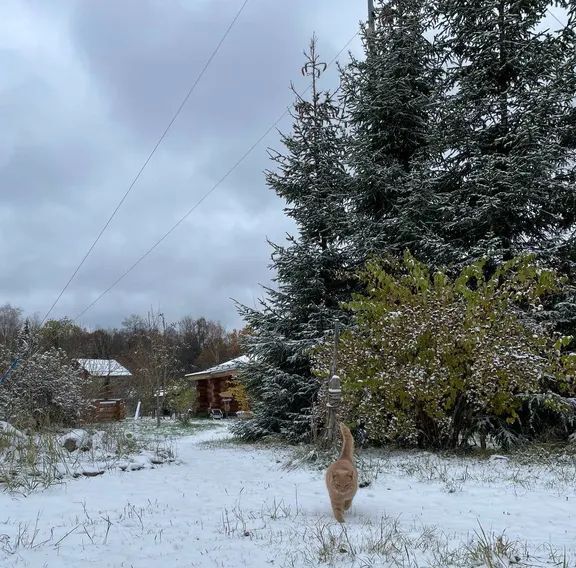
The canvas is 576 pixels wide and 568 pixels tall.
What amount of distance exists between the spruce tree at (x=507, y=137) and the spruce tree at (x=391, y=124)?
0.72 meters

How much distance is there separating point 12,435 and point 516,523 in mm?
7486

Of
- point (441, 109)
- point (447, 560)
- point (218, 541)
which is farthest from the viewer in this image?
point (441, 109)

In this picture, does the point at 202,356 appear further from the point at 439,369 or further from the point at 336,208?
the point at 439,369

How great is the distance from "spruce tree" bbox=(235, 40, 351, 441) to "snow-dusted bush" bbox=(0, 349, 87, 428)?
478 cm

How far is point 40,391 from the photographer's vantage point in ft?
44.9

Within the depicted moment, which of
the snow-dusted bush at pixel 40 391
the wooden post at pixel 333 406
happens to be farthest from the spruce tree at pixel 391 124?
the snow-dusted bush at pixel 40 391

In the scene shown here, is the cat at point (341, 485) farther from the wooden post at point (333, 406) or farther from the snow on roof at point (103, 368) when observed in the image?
the snow on roof at point (103, 368)

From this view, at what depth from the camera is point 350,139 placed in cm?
1327

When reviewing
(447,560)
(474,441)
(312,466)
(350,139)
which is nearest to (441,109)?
(350,139)

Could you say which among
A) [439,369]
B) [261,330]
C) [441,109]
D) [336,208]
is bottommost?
[439,369]

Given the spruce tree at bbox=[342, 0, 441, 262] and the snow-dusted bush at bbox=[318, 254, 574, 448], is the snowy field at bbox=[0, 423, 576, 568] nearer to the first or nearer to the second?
the snow-dusted bush at bbox=[318, 254, 574, 448]

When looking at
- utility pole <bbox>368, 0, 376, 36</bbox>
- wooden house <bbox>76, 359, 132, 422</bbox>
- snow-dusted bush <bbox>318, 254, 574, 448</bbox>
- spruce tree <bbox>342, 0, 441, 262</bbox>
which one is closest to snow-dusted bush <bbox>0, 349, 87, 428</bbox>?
wooden house <bbox>76, 359, 132, 422</bbox>

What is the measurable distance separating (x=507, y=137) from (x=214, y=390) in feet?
96.3

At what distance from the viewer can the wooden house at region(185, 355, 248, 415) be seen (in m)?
34.2
